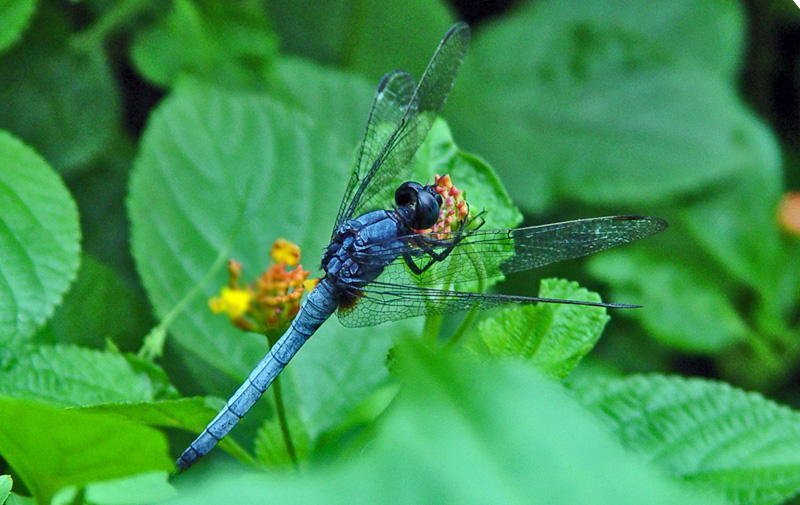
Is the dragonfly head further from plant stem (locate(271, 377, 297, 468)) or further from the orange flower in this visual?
the orange flower

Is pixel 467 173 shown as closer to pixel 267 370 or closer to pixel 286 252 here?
pixel 286 252

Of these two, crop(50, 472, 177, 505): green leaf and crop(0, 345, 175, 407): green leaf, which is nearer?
crop(50, 472, 177, 505): green leaf

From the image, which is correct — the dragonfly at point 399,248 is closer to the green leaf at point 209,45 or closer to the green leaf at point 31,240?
the green leaf at point 31,240

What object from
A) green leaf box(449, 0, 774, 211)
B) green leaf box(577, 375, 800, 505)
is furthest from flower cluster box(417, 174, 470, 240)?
green leaf box(449, 0, 774, 211)

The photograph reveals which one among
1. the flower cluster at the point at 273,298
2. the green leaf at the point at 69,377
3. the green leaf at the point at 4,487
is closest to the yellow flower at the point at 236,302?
the flower cluster at the point at 273,298

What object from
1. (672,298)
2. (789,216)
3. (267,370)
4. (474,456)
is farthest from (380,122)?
(789,216)
